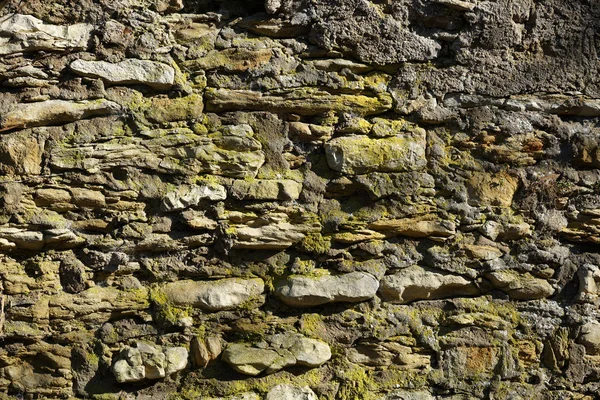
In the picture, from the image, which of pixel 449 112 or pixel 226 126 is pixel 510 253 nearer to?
pixel 449 112

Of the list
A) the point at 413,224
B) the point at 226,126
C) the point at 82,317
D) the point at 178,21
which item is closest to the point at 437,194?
the point at 413,224

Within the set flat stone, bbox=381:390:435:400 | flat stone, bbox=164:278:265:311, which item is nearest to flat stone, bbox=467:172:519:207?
flat stone, bbox=381:390:435:400

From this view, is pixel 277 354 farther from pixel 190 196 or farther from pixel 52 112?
pixel 52 112

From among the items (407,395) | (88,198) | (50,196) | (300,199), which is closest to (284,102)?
(300,199)

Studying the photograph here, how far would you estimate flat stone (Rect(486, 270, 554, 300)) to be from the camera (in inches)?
113

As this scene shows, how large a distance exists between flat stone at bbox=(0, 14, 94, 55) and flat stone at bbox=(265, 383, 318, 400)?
1.58 metres

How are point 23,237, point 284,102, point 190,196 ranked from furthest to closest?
1. point 284,102
2. point 190,196
3. point 23,237

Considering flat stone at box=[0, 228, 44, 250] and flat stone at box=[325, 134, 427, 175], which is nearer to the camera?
flat stone at box=[0, 228, 44, 250]

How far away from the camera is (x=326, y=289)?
2.78 metres

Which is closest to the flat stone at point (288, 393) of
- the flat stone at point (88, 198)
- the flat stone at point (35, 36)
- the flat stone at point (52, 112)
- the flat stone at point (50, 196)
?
the flat stone at point (88, 198)

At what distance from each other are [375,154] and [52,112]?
132 cm

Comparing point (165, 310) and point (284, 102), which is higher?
point (284, 102)

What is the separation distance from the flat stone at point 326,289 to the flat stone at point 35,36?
1.29 meters

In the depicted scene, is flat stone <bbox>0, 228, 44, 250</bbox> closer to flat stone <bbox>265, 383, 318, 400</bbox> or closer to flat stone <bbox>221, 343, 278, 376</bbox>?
flat stone <bbox>221, 343, 278, 376</bbox>
